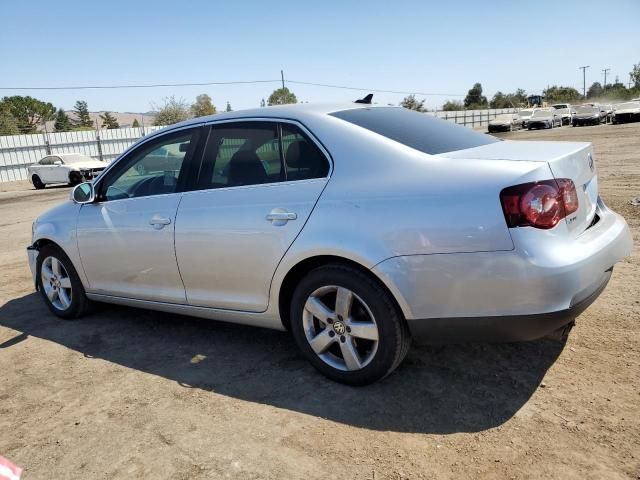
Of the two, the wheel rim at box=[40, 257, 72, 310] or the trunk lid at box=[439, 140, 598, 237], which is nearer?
the trunk lid at box=[439, 140, 598, 237]

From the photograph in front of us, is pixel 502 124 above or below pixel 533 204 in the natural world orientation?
above

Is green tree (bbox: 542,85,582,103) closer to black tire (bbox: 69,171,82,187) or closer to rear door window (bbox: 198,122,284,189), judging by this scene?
black tire (bbox: 69,171,82,187)

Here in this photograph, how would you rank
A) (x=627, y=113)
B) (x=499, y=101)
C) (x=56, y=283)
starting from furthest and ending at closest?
1. (x=499, y=101)
2. (x=627, y=113)
3. (x=56, y=283)

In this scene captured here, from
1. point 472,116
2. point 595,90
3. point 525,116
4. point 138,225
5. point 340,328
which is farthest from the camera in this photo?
point 595,90

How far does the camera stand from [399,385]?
307cm

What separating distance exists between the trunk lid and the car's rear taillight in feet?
0.35

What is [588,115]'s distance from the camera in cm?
4147

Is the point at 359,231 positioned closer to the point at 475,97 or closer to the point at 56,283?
the point at 56,283

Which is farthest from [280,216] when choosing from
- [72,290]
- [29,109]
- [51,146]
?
[29,109]

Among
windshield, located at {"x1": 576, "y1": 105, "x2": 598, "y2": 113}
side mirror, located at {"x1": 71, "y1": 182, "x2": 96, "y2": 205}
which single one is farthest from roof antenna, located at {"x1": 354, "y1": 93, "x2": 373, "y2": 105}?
windshield, located at {"x1": 576, "y1": 105, "x2": 598, "y2": 113}

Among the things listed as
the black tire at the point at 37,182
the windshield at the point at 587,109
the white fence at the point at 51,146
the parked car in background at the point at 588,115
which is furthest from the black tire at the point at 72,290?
the windshield at the point at 587,109

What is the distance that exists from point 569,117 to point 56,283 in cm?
5097

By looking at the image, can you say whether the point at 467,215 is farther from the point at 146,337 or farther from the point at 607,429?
the point at 146,337

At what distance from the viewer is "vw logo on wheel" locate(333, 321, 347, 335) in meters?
3.01
